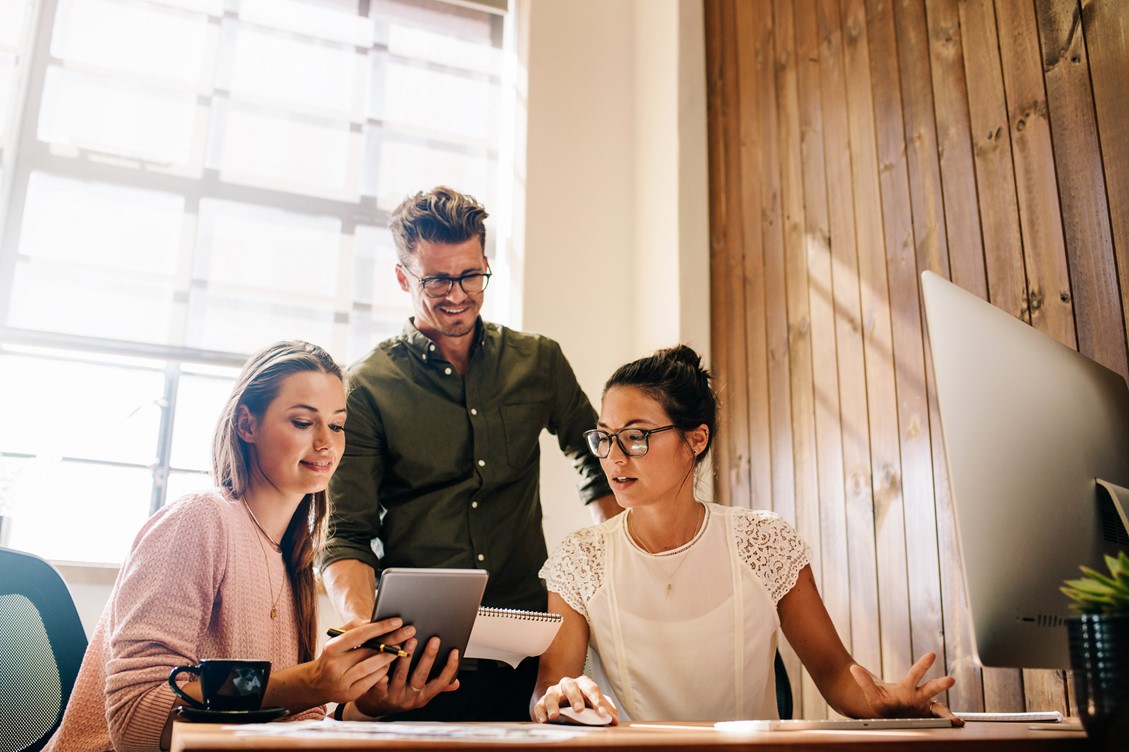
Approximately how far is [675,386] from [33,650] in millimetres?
1176

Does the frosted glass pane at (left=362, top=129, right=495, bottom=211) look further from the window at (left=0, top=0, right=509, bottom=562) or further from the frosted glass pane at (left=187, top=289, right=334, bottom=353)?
the frosted glass pane at (left=187, top=289, right=334, bottom=353)

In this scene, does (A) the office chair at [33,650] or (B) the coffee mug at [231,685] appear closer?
(B) the coffee mug at [231,685]

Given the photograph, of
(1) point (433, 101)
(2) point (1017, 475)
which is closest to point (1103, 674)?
(2) point (1017, 475)

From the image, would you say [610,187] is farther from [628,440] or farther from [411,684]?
[411,684]

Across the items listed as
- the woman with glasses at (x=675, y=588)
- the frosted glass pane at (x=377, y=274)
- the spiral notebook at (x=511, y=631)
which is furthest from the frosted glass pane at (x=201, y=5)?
the spiral notebook at (x=511, y=631)

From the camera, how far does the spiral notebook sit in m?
1.29

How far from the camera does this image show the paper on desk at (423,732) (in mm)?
800

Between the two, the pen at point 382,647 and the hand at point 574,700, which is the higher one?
the pen at point 382,647

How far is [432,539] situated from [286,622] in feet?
1.87

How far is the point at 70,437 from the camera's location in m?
2.83

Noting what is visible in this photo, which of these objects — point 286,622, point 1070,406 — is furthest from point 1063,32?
point 286,622

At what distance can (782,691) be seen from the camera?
1795 millimetres

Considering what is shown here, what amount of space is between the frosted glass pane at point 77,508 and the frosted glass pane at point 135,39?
130 cm

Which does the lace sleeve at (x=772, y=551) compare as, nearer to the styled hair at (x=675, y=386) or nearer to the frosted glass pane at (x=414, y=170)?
the styled hair at (x=675, y=386)
